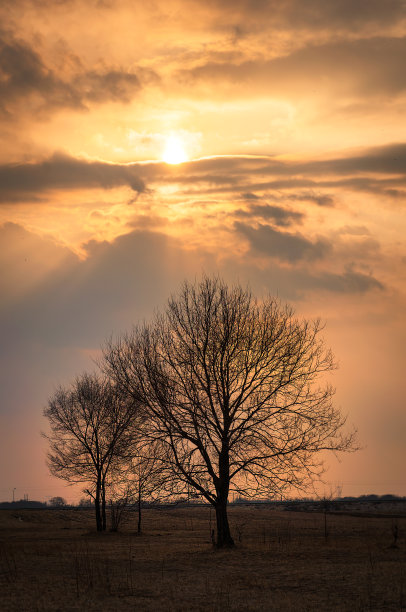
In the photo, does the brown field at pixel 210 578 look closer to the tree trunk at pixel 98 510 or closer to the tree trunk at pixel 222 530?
the tree trunk at pixel 222 530

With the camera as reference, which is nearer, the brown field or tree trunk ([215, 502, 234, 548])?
the brown field

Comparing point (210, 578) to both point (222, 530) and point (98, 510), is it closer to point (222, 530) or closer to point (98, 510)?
point (222, 530)

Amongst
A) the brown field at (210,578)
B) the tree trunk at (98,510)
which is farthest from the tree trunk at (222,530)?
the tree trunk at (98,510)

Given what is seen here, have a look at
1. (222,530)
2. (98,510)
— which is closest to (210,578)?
(222,530)

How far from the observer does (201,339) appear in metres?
32.0

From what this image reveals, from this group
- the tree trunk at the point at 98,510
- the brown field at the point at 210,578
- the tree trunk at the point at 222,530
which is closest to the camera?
the brown field at the point at 210,578

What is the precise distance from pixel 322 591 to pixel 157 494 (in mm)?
13283

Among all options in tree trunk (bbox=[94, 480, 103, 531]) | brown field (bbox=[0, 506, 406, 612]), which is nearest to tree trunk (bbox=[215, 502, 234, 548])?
brown field (bbox=[0, 506, 406, 612])

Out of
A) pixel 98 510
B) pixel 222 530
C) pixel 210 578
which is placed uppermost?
pixel 222 530

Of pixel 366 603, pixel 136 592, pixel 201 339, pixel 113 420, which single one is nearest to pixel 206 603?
pixel 136 592

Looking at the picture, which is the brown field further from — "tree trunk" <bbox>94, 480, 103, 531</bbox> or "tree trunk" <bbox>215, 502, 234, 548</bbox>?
"tree trunk" <bbox>94, 480, 103, 531</bbox>

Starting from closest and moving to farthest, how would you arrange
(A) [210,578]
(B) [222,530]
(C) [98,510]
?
(A) [210,578], (B) [222,530], (C) [98,510]

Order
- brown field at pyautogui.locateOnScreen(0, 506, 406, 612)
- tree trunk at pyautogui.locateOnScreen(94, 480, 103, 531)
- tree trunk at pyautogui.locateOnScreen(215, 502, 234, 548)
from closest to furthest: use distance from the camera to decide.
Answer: brown field at pyautogui.locateOnScreen(0, 506, 406, 612) < tree trunk at pyautogui.locateOnScreen(215, 502, 234, 548) < tree trunk at pyautogui.locateOnScreen(94, 480, 103, 531)

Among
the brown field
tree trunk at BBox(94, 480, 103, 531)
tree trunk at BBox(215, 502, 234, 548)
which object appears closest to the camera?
the brown field
